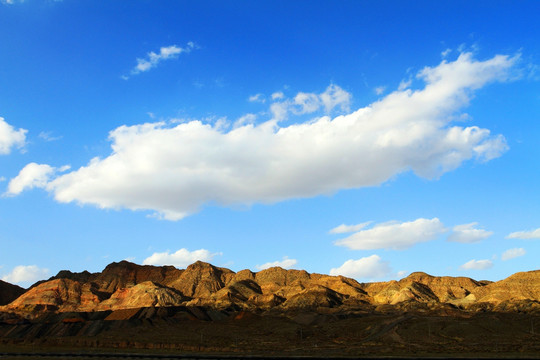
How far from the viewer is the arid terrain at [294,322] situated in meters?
68.1

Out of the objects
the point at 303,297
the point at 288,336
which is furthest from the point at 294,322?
the point at 303,297

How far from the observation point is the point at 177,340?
8206 centimetres

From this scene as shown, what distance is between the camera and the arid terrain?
224 ft

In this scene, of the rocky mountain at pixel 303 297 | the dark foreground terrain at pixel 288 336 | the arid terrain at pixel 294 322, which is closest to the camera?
the dark foreground terrain at pixel 288 336

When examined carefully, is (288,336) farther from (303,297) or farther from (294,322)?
(303,297)

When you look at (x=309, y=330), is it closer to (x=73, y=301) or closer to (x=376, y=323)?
(x=376, y=323)

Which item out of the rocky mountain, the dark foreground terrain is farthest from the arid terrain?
the rocky mountain

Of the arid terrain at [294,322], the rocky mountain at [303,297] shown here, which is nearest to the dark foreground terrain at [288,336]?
the arid terrain at [294,322]

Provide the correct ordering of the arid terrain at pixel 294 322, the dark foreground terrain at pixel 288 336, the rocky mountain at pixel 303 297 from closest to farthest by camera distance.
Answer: the dark foreground terrain at pixel 288 336 → the arid terrain at pixel 294 322 → the rocky mountain at pixel 303 297

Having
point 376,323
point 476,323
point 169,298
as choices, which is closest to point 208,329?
point 376,323

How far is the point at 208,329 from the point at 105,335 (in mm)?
20367

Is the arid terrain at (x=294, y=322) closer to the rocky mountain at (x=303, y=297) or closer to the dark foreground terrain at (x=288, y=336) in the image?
the dark foreground terrain at (x=288, y=336)

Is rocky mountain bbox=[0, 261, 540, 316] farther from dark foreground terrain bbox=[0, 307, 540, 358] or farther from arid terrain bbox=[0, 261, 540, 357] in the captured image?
dark foreground terrain bbox=[0, 307, 540, 358]

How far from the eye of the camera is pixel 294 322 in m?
108
